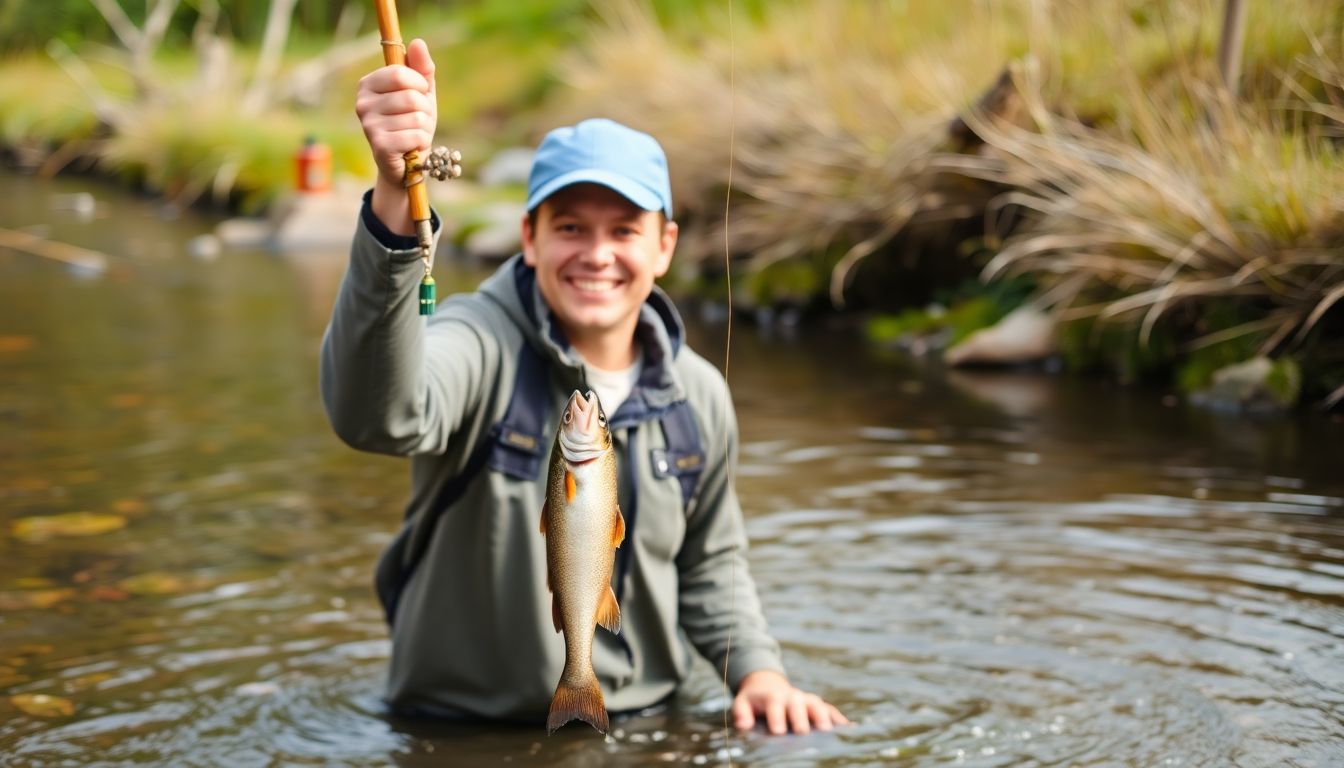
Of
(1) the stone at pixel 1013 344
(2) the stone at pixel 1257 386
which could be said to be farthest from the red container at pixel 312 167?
(2) the stone at pixel 1257 386

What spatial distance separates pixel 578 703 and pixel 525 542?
1.14 meters

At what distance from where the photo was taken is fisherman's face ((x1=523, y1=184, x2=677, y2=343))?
3.70 metres

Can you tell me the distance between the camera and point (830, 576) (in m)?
5.71

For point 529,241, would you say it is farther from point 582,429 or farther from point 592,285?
point 582,429

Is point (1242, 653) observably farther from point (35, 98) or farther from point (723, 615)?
point (35, 98)

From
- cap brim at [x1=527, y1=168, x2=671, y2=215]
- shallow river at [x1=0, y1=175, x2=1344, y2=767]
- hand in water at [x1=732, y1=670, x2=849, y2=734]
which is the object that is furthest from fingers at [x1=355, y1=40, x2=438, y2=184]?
hand in water at [x1=732, y1=670, x2=849, y2=734]

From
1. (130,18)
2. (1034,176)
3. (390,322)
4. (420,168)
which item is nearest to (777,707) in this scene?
(390,322)

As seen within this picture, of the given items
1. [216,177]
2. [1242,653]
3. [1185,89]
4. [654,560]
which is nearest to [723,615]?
[654,560]

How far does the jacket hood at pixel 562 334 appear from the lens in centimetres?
385

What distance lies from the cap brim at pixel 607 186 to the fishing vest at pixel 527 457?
0.43 meters

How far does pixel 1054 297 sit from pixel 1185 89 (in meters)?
1.47

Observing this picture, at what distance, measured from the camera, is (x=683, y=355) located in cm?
419

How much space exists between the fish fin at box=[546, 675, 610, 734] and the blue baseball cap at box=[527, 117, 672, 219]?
130cm

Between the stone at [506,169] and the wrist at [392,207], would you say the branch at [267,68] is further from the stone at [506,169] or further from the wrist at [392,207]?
the wrist at [392,207]
